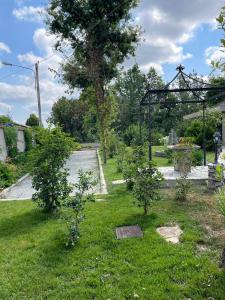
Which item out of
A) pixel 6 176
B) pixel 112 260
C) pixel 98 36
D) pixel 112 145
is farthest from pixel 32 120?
pixel 112 260

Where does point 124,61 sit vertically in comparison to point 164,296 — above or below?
above

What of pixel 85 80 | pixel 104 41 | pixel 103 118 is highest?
pixel 104 41

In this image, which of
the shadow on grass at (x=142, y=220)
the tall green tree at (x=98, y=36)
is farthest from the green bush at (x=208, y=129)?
the shadow on grass at (x=142, y=220)

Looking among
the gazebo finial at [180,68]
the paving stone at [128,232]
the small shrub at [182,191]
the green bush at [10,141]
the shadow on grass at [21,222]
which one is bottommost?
the shadow on grass at [21,222]

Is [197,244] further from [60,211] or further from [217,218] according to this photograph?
[60,211]

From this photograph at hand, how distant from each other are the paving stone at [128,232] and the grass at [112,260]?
4.2 inches

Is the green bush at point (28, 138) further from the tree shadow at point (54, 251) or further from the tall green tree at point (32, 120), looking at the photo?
the tree shadow at point (54, 251)

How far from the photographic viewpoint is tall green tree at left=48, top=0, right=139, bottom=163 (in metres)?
19.6

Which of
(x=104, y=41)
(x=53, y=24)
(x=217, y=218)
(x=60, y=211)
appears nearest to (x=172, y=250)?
(x=217, y=218)

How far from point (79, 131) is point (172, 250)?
40804 mm

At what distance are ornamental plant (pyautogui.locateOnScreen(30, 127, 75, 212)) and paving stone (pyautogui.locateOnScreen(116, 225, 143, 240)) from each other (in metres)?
1.78

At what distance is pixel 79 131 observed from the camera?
147ft

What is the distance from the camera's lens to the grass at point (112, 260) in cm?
370

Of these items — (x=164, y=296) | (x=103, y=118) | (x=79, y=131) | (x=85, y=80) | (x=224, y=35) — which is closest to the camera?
(x=164, y=296)
